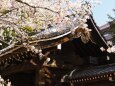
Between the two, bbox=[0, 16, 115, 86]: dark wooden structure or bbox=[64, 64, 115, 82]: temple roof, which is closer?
bbox=[64, 64, 115, 82]: temple roof

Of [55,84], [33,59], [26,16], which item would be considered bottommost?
[55,84]

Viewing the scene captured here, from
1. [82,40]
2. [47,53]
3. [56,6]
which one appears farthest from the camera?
[82,40]

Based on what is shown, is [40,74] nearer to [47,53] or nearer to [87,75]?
[47,53]

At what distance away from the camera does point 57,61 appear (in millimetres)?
11938

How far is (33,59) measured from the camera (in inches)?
457

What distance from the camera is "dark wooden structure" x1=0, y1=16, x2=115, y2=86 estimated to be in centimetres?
1117

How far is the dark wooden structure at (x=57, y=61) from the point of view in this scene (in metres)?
11.2

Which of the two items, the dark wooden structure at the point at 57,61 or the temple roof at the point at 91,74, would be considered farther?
the dark wooden structure at the point at 57,61

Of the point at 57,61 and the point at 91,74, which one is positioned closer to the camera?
the point at 91,74

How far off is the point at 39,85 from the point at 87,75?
1.88m

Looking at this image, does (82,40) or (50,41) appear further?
(82,40)

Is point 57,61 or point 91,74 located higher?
point 57,61

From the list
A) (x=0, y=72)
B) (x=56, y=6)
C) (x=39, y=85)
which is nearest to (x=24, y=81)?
(x=0, y=72)

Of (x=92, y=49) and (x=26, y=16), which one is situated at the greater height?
(x=26, y=16)
